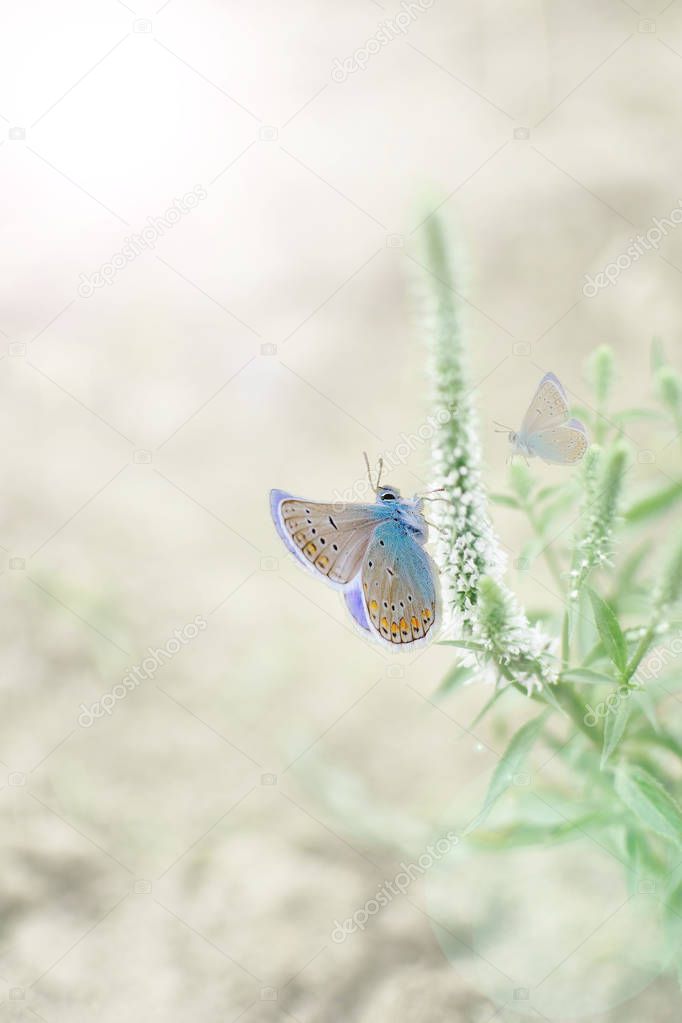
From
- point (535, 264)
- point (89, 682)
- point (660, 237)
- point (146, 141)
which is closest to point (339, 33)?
point (146, 141)

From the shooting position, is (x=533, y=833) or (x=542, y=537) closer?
(x=542, y=537)

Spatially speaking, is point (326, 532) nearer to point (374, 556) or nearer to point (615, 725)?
point (374, 556)

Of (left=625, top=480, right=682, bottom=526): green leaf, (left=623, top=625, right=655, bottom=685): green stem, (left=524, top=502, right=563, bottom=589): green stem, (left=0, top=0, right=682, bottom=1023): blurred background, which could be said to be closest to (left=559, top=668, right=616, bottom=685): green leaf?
(left=623, top=625, right=655, bottom=685): green stem

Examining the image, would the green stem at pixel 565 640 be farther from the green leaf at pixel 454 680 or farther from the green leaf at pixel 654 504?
the green leaf at pixel 654 504

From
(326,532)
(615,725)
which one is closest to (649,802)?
(615,725)

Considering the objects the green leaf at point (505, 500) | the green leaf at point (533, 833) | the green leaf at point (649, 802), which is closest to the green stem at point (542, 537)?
the green leaf at point (505, 500)

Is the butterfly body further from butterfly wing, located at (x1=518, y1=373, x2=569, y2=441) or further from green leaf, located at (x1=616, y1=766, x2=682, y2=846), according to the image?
green leaf, located at (x1=616, y1=766, x2=682, y2=846)
